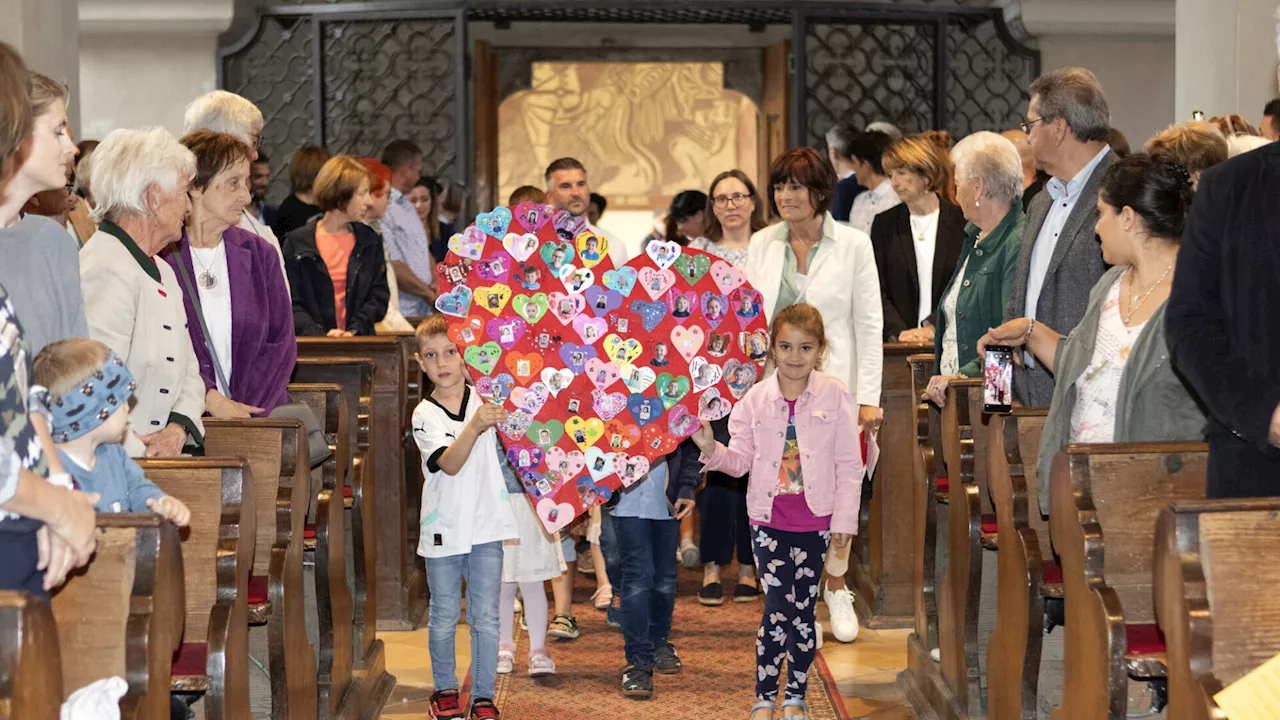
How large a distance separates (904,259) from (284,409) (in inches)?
114

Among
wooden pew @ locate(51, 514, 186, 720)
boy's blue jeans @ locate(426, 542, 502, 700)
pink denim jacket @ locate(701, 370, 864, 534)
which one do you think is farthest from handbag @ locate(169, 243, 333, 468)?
wooden pew @ locate(51, 514, 186, 720)

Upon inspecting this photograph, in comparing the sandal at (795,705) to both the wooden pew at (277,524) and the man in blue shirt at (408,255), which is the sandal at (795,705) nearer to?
the wooden pew at (277,524)

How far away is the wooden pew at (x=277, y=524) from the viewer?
3.84 meters

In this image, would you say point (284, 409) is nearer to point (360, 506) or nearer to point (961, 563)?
point (360, 506)

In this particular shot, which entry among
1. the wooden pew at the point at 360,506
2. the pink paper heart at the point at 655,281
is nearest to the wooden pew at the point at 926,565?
the pink paper heart at the point at 655,281

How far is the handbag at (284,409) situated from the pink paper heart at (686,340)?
1.08 meters

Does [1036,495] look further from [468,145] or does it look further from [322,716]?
[468,145]

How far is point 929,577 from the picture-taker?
16.0ft

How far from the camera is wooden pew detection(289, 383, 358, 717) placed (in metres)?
4.44

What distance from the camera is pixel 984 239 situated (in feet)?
15.5

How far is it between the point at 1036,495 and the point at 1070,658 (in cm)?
64

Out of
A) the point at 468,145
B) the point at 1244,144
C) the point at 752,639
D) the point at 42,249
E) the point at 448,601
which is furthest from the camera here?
the point at 468,145

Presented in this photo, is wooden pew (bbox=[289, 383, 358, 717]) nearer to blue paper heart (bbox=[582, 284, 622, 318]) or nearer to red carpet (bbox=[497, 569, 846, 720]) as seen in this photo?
red carpet (bbox=[497, 569, 846, 720])

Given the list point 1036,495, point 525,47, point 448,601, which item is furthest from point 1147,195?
point 525,47
